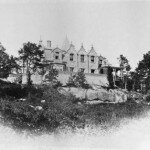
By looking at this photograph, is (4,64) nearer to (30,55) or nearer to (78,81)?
(30,55)

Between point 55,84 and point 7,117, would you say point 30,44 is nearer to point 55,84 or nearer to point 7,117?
point 55,84

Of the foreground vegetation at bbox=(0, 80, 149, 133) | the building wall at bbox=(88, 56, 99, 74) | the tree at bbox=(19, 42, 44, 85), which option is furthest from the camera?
the building wall at bbox=(88, 56, 99, 74)

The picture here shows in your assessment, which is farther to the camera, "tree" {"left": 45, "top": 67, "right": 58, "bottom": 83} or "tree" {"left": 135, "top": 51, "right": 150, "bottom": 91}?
"tree" {"left": 135, "top": 51, "right": 150, "bottom": 91}

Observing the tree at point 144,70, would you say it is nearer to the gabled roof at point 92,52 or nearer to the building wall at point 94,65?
the building wall at point 94,65

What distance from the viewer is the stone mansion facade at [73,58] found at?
39188mm

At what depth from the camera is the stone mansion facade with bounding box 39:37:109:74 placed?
39188 millimetres

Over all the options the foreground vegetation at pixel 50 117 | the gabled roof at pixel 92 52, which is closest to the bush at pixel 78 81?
the gabled roof at pixel 92 52

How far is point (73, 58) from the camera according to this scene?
40906 millimetres

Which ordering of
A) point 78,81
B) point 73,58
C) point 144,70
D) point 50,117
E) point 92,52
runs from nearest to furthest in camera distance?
point 50,117 < point 78,81 < point 144,70 < point 73,58 < point 92,52

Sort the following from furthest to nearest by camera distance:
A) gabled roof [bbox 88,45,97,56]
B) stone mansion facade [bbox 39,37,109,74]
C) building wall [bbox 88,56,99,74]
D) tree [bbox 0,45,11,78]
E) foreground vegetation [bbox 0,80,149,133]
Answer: gabled roof [bbox 88,45,97,56] < building wall [bbox 88,56,99,74] < stone mansion facade [bbox 39,37,109,74] < tree [bbox 0,45,11,78] < foreground vegetation [bbox 0,80,149,133]

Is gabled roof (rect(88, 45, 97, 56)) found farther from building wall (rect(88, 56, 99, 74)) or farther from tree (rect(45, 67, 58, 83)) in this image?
tree (rect(45, 67, 58, 83))

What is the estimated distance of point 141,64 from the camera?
33.9 m

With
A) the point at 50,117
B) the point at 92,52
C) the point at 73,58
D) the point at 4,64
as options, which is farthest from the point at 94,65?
the point at 50,117

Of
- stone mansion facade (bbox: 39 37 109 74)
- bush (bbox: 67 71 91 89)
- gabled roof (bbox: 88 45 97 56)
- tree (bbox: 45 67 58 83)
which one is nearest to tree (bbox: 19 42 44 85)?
tree (bbox: 45 67 58 83)
